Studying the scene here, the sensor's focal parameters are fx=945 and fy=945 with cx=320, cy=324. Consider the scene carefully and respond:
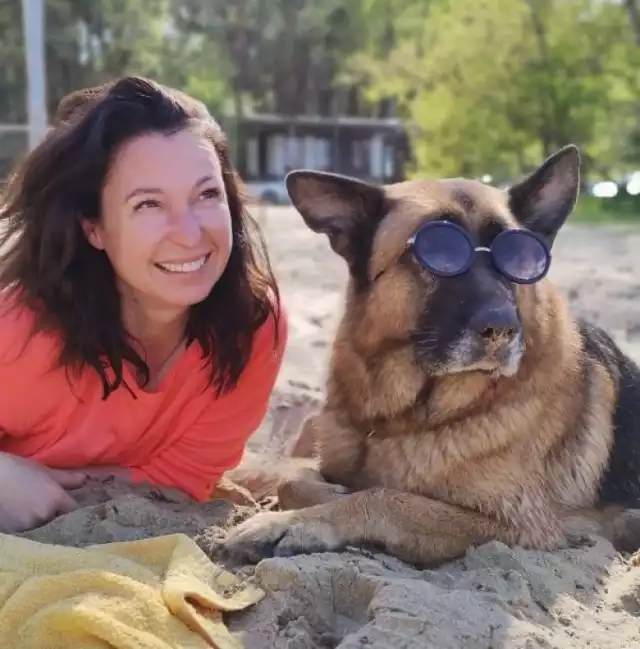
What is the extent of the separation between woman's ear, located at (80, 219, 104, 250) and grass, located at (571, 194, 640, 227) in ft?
46.0

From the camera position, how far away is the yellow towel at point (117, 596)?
196 centimetres

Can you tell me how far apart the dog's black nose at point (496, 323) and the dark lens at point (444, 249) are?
17 cm

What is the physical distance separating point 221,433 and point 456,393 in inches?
33.9

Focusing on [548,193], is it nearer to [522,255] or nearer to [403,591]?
[522,255]

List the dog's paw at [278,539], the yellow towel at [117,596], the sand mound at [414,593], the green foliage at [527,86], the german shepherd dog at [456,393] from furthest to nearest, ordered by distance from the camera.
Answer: the green foliage at [527,86], the german shepherd dog at [456,393], the dog's paw at [278,539], the sand mound at [414,593], the yellow towel at [117,596]

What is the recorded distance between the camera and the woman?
2842mm

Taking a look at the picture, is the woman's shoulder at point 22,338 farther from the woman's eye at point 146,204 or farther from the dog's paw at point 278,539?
the dog's paw at point 278,539

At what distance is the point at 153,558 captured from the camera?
238 cm

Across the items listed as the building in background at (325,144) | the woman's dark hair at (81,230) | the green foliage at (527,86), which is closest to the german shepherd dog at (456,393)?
the woman's dark hair at (81,230)

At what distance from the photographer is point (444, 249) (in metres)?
2.88

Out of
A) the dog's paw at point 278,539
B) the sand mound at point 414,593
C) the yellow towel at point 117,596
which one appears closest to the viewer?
the yellow towel at point 117,596

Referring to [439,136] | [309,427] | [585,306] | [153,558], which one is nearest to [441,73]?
[439,136]

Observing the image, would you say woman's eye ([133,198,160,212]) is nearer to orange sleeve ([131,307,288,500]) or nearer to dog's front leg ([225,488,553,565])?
orange sleeve ([131,307,288,500])

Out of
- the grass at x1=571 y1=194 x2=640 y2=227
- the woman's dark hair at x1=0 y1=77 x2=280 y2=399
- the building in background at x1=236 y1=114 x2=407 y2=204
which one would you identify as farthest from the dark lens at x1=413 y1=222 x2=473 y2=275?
the building in background at x1=236 y1=114 x2=407 y2=204
